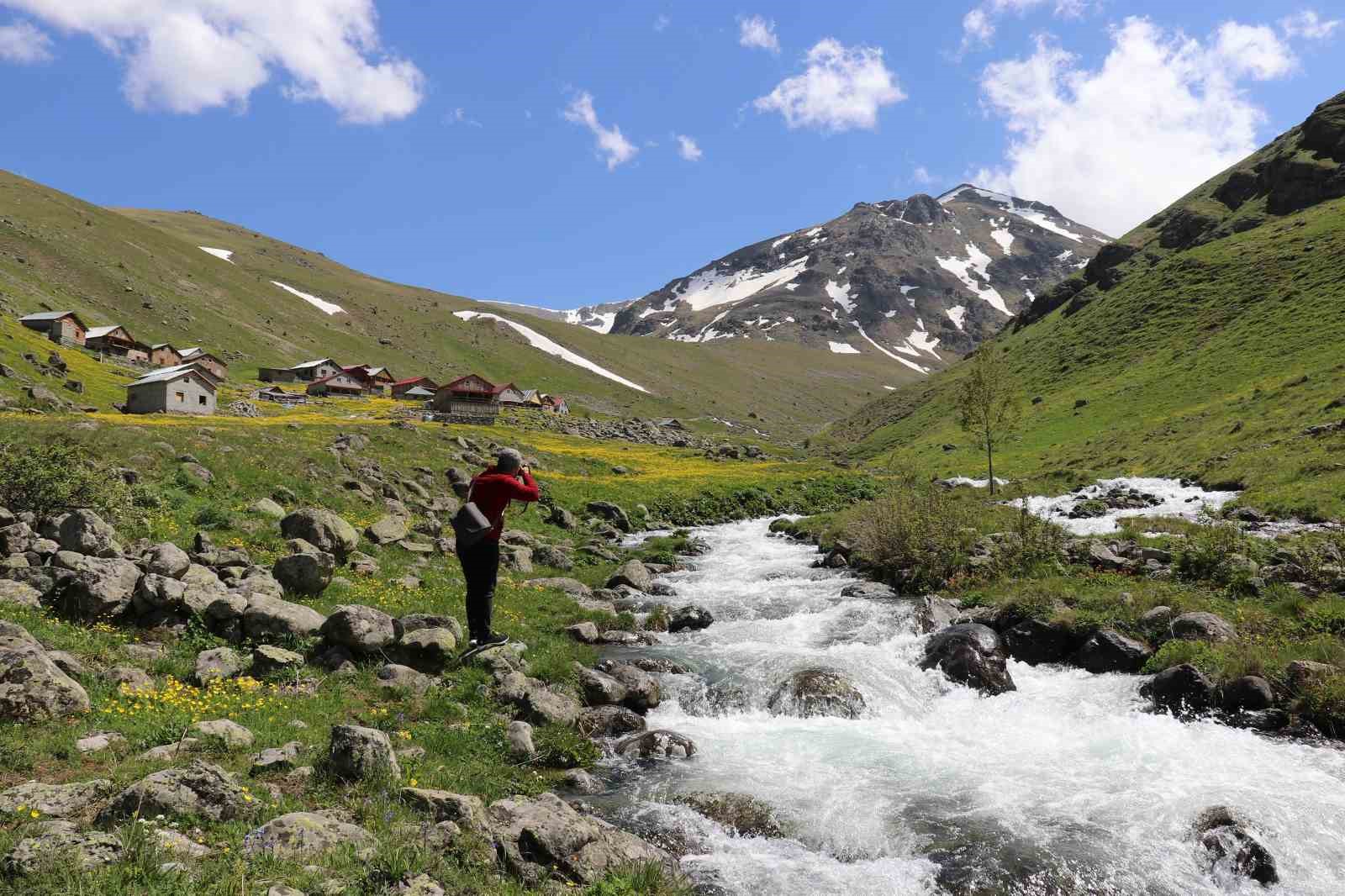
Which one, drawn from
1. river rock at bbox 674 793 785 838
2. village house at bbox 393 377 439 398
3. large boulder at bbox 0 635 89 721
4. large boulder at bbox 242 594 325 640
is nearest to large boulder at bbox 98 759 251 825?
large boulder at bbox 0 635 89 721

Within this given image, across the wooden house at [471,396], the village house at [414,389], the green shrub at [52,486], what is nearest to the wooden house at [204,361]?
the village house at [414,389]

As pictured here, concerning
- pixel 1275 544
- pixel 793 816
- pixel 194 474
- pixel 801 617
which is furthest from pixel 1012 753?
pixel 194 474

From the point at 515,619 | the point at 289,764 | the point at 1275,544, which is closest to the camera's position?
the point at 289,764

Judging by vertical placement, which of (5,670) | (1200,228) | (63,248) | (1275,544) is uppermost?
(63,248)

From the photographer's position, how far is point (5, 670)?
8.59 m

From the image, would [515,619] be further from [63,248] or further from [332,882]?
[63,248]

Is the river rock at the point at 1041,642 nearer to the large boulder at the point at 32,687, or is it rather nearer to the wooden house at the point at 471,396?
the large boulder at the point at 32,687

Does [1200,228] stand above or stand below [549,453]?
Answer: above

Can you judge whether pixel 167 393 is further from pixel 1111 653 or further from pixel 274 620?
pixel 1111 653

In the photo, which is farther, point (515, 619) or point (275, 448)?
point (275, 448)

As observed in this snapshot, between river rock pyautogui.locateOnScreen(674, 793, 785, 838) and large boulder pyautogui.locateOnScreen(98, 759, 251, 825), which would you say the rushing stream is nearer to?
river rock pyautogui.locateOnScreen(674, 793, 785, 838)

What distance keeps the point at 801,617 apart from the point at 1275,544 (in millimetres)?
15065

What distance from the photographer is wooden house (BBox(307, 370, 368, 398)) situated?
118562mm

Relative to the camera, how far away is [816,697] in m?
15.3
